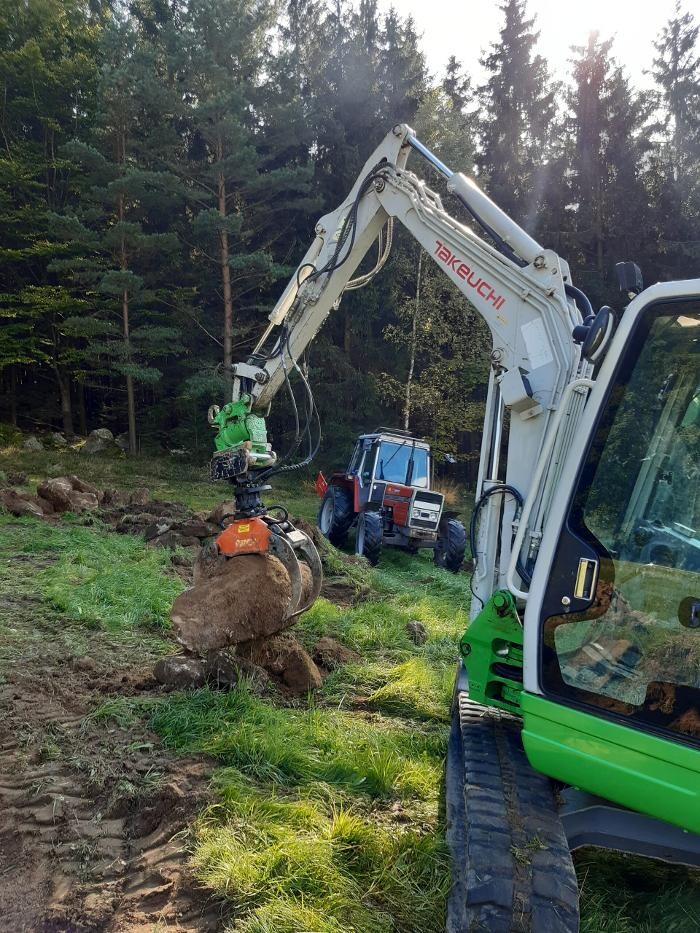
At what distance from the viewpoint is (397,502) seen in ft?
35.3

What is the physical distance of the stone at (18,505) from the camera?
9.55 metres

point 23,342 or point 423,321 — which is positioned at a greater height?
point 423,321

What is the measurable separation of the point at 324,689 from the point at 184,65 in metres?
18.9

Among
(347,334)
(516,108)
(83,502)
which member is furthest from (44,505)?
(516,108)

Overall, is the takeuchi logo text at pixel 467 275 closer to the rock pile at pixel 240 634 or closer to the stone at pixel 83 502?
the rock pile at pixel 240 634

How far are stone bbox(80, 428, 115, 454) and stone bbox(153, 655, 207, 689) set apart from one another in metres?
17.0

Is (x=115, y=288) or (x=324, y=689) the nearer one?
(x=324, y=689)

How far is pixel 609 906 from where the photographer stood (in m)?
2.48

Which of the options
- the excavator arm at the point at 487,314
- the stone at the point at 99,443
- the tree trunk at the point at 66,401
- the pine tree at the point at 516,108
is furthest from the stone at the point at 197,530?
the pine tree at the point at 516,108

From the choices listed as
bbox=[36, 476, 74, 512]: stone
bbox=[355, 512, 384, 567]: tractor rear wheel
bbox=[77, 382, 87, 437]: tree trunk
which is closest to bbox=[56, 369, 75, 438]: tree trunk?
bbox=[77, 382, 87, 437]: tree trunk

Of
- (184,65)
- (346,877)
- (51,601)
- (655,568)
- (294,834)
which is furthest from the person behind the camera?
(184,65)

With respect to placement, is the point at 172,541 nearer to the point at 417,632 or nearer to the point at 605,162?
the point at 417,632

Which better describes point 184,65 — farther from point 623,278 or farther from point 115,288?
point 623,278

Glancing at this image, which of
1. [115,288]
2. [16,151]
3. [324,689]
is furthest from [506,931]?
[16,151]
